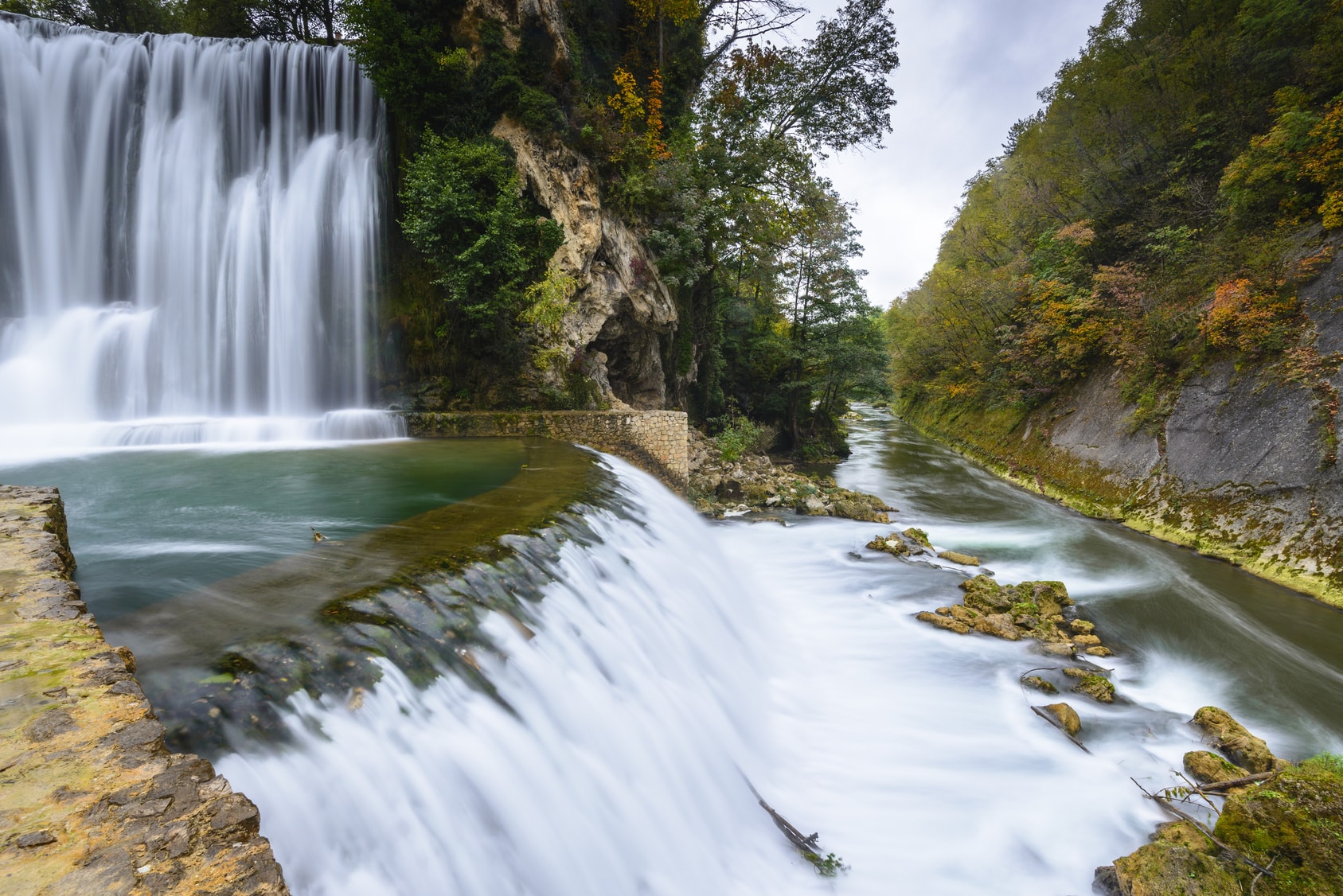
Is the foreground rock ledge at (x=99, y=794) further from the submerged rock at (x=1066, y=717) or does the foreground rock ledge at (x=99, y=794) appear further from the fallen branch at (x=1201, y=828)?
the submerged rock at (x=1066, y=717)

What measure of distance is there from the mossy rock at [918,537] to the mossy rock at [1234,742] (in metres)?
5.07

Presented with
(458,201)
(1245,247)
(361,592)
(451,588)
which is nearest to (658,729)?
(451,588)

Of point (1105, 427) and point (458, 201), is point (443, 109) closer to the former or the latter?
point (458, 201)

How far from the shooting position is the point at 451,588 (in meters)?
3.54

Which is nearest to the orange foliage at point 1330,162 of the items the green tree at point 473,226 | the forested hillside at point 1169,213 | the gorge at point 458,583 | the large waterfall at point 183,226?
the forested hillside at point 1169,213

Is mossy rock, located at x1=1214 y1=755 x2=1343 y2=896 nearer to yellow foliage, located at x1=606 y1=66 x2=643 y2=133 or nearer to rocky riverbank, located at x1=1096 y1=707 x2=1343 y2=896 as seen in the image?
rocky riverbank, located at x1=1096 y1=707 x2=1343 y2=896

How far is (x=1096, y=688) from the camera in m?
5.53

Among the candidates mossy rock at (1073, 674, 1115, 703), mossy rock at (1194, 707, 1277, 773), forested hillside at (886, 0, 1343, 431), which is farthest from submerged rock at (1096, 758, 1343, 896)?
forested hillside at (886, 0, 1343, 431)

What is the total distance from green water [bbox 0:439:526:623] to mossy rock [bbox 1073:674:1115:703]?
6.71 m

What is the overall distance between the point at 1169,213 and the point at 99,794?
2099 cm

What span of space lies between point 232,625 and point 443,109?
13081 mm

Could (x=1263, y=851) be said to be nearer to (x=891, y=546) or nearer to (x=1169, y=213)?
(x=891, y=546)

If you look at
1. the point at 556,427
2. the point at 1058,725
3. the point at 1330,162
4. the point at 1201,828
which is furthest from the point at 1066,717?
the point at 1330,162

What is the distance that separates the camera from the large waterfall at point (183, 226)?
11.3 meters
